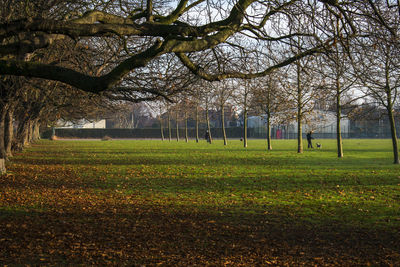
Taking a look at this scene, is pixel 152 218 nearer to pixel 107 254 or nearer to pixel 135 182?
pixel 107 254

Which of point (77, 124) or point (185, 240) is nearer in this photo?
point (185, 240)

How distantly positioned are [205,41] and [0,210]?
216 inches

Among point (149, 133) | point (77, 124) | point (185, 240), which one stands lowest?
point (185, 240)


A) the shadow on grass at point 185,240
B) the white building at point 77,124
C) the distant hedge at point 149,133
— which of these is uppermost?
the white building at point 77,124

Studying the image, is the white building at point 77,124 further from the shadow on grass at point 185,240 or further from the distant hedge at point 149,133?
the shadow on grass at point 185,240

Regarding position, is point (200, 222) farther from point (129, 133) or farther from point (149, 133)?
point (129, 133)

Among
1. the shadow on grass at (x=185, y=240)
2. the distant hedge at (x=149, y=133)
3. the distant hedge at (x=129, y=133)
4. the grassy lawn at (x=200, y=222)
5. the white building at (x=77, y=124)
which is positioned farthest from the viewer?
the distant hedge at (x=149, y=133)

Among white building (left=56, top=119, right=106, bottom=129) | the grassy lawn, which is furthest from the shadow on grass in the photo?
white building (left=56, top=119, right=106, bottom=129)

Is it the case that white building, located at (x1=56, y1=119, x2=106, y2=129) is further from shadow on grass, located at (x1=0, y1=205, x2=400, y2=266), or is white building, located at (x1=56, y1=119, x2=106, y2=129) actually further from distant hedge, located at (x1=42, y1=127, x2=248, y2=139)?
shadow on grass, located at (x1=0, y1=205, x2=400, y2=266)

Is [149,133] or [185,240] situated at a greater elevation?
[149,133]

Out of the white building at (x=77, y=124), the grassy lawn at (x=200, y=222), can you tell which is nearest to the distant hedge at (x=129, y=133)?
the white building at (x=77, y=124)

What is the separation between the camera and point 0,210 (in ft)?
28.2

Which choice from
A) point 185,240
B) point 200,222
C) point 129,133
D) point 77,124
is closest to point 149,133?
point 129,133

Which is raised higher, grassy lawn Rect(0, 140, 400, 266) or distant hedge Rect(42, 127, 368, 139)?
distant hedge Rect(42, 127, 368, 139)
